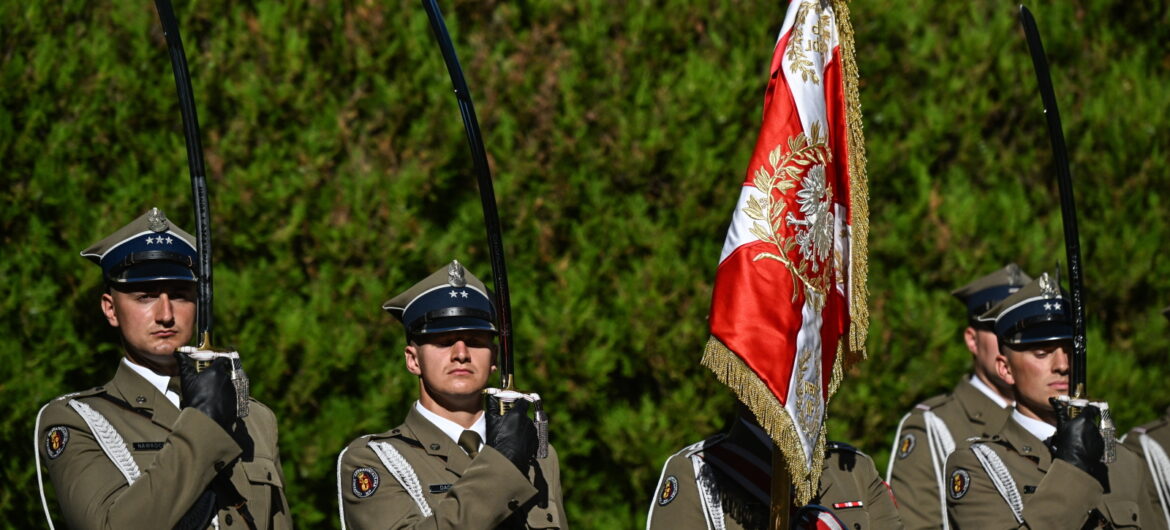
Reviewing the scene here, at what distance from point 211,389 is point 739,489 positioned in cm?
196

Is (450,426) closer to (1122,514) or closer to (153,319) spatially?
(153,319)

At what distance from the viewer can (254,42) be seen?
A: 7285mm

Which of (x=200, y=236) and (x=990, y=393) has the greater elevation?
(x=200, y=236)

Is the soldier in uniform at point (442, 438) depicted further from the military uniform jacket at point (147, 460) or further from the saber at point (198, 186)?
the saber at point (198, 186)

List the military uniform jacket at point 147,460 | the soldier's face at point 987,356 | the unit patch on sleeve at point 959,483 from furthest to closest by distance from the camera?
1. the soldier's face at point 987,356
2. the unit patch on sleeve at point 959,483
3. the military uniform jacket at point 147,460

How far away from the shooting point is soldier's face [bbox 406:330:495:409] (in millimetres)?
5488

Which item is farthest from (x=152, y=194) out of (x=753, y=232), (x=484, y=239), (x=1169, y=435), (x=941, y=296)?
(x=1169, y=435)

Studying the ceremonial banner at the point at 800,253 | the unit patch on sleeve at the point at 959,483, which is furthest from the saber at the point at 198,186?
the unit patch on sleeve at the point at 959,483

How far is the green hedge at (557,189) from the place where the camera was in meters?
6.86

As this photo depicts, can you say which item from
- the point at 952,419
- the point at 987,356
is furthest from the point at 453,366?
the point at 987,356

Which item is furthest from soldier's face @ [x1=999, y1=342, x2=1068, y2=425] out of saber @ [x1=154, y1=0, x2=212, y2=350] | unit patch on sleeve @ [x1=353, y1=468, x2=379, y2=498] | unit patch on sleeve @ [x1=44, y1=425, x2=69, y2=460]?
unit patch on sleeve @ [x1=44, y1=425, x2=69, y2=460]

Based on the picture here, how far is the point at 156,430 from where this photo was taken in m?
5.16

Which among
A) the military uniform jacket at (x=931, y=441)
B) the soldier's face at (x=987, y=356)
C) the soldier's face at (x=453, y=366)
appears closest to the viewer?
the soldier's face at (x=453, y=366)

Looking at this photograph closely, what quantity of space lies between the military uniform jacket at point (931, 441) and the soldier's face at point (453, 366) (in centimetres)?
246
